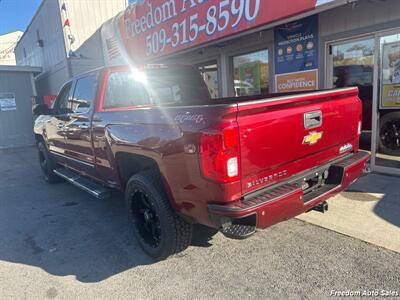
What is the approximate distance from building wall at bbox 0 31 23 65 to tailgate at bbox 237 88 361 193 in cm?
4025

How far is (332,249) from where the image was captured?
10.4ft

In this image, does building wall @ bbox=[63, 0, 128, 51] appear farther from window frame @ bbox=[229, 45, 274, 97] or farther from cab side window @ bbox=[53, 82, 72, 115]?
cab side window @ bbox=[53, 82, 72, 115]

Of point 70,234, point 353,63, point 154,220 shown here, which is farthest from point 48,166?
point 353,63

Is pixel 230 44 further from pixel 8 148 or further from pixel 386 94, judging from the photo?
pixel 8 148

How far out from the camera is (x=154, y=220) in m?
3.28

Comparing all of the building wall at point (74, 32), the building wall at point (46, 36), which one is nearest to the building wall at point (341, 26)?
the building wall at point (74, 32)

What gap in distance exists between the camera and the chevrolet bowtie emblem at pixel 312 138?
2.89m

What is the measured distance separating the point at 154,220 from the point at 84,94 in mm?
2259

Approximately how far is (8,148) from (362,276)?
1430cm

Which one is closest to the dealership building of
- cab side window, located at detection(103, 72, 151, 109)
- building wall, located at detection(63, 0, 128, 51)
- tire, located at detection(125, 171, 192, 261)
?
cab side window, located at detection(103, 72, 151, 109)

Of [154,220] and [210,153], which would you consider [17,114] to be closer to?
[154,220]

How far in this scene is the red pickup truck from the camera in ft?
7.82

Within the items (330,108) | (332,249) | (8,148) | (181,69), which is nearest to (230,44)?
(181,69)

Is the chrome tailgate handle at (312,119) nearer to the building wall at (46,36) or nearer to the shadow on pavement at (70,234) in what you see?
the shadow on pavement at (70,234)
